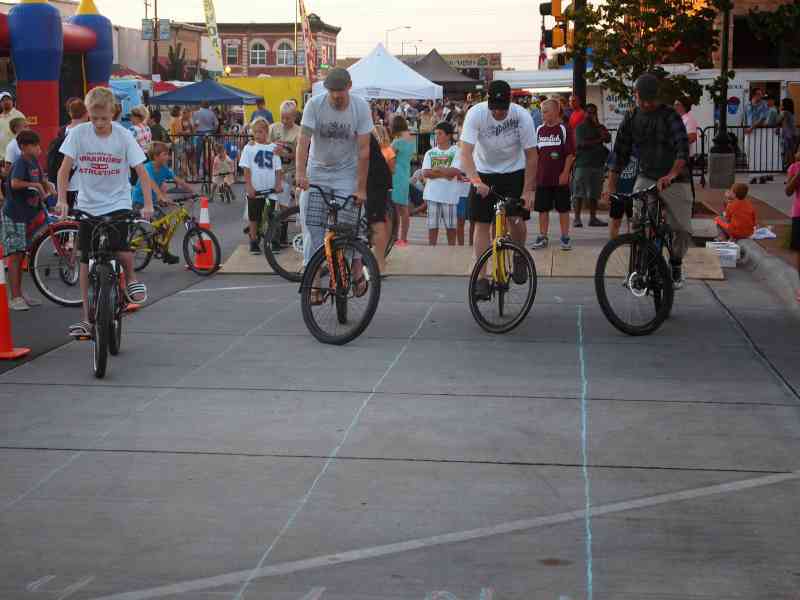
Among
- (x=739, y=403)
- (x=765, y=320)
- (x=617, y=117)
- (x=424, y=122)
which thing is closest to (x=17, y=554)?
(x=739, y=403)

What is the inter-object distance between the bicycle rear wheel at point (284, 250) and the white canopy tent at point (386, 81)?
1768cm

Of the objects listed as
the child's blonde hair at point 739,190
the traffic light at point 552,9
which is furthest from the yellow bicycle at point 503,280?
the traffic light at point 552,9

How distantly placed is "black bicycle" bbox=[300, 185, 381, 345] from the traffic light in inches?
564

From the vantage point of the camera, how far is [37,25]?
67.5 feet

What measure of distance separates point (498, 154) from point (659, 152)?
136 centimetres

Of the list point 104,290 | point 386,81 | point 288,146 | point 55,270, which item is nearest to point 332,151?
point 104,290

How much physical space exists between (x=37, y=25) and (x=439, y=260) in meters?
→ 10.4

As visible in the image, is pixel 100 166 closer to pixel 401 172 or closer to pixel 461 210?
pixel 401 172

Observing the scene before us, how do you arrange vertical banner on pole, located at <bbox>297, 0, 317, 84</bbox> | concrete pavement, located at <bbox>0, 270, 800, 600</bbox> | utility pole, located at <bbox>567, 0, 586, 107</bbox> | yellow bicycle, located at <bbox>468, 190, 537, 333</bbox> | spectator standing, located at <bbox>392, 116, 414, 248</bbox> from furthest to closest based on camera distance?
vertical banner on pole, located at <bbox>297, 0, 317, 84</bbox> < utility pole, located at <bbox>567, 0, 586, 107</bbox> < spectator standing, located at <bbox>392, 116, 414, 248</bbox> < yellow bicycle, located at <bbox>468, 190, 537, 333</bbox> < concrete pavement, located at <bbox>0, 270, 800, 600</bbox>

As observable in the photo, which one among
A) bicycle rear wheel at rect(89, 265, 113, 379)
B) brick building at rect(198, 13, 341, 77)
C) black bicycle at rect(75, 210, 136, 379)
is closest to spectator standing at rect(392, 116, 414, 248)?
black bicycle at rect(75, 210, 136, 379)

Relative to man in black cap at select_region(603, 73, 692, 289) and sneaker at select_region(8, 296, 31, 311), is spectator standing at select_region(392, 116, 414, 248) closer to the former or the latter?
man in black cap at select_region(603, 73, 692, 289)

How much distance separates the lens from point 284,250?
43.6ft

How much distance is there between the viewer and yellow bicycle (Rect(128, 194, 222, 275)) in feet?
43.8

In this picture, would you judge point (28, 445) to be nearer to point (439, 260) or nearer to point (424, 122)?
point (439, 260)
